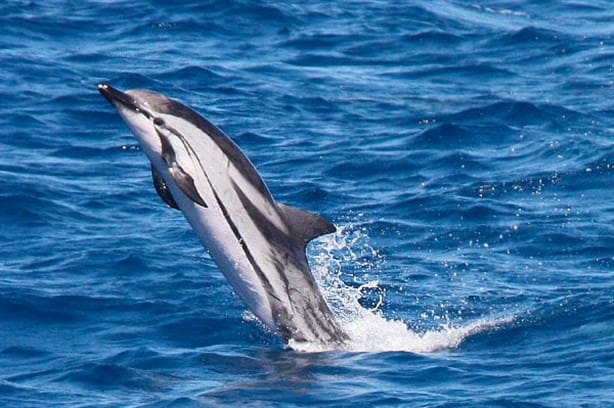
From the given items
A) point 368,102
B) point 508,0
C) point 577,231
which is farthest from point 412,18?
point 577,231

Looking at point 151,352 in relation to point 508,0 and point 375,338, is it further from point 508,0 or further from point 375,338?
point 508,0

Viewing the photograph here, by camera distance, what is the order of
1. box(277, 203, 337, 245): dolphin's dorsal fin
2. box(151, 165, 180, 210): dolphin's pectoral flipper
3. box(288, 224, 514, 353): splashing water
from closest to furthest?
box(151, 165, 180, 210): dolphin's pectoral flipper
box(277, 203, 337, 245): dolphin's dorsal fin
box(288, 224, 514, 353): splashing water

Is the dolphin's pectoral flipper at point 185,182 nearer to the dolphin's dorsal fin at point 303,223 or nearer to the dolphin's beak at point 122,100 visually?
the dolphin's beak at point 122,100

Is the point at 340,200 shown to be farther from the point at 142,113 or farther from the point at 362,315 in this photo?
the point at 142,113

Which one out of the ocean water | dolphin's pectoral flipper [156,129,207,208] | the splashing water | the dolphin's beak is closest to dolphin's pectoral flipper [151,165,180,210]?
dolphin's pectoral flipper [156,129,207,208]

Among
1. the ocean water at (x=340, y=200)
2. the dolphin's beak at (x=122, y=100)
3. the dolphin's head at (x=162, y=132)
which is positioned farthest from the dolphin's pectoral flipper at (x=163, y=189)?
the ocean water at (x=340, y=200)

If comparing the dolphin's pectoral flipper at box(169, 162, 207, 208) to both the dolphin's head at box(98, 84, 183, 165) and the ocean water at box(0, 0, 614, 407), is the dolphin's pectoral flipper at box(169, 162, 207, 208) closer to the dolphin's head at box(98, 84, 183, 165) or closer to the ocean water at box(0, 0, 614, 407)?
the dolphin's head at box(98, 84, 183, 165)

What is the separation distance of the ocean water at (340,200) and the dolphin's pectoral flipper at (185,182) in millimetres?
1539

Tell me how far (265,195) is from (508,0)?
17279mm

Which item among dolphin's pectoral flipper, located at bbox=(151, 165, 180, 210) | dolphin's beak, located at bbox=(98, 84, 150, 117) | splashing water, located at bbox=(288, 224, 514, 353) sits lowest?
splashing water, located at bbox=(288, 224, 514, 353)

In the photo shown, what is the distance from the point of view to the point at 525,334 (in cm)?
1404

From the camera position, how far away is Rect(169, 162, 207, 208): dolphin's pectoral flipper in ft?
41.8

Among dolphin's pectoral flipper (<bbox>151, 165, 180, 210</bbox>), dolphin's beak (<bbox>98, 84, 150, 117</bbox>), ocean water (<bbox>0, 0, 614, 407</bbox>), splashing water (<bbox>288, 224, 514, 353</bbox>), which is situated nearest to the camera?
dolphin's beak (<bbox>98, 84, 150, 117</bbox>)

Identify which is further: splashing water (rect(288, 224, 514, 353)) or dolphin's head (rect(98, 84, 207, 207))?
splashing water (rect(288, 224, 514, 353))
